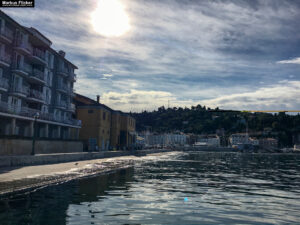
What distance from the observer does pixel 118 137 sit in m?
71.8

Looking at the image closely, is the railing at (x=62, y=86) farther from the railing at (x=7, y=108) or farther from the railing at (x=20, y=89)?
the railing at (x=7, y=108)

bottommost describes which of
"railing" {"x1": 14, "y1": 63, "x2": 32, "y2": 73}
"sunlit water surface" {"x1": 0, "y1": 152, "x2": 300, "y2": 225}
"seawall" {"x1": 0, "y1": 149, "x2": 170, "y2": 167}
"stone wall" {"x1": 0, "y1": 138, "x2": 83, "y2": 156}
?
"sunlit water surface" {"x1": 0, "y1": 152, "x2": 300, "y2": 225}

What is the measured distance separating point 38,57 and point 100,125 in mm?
19956

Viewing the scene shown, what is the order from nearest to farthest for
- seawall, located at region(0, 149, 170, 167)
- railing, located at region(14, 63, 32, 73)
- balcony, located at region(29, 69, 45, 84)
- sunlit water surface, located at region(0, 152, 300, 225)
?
sunlit water surface, located at region(0, 152, 300, 225), seawall, located at region(0, 149, 170, 167), railing, located at region(14, 63, 32, 73), balcony, located at region(29, 69, 45, 84)

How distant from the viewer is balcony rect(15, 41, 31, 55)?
1574 inches

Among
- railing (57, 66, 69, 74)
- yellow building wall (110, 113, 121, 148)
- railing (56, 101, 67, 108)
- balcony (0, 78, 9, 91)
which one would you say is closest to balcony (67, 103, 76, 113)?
railing (56, 101, 67, 108)

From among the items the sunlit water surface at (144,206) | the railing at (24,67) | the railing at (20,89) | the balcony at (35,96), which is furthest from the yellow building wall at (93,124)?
the sunlit water surface at (144,206)

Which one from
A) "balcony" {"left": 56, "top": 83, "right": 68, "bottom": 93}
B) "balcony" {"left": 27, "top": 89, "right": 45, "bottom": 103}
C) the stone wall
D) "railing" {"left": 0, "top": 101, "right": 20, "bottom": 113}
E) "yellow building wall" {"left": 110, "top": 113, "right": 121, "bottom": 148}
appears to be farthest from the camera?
"yellow building wall" {"left": 110, "top": 113, "right": 121, "bottom": 148}

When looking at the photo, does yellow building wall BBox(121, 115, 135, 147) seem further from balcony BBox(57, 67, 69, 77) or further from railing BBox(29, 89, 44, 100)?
railing BBox(29, 89, 44, 100)

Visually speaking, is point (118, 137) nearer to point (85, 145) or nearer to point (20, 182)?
point (85, 145)

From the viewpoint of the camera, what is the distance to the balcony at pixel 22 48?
131 ft

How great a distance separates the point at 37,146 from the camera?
37.1m

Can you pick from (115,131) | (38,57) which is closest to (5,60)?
(38,57)

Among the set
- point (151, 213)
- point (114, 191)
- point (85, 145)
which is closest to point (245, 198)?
point (151, 213)
